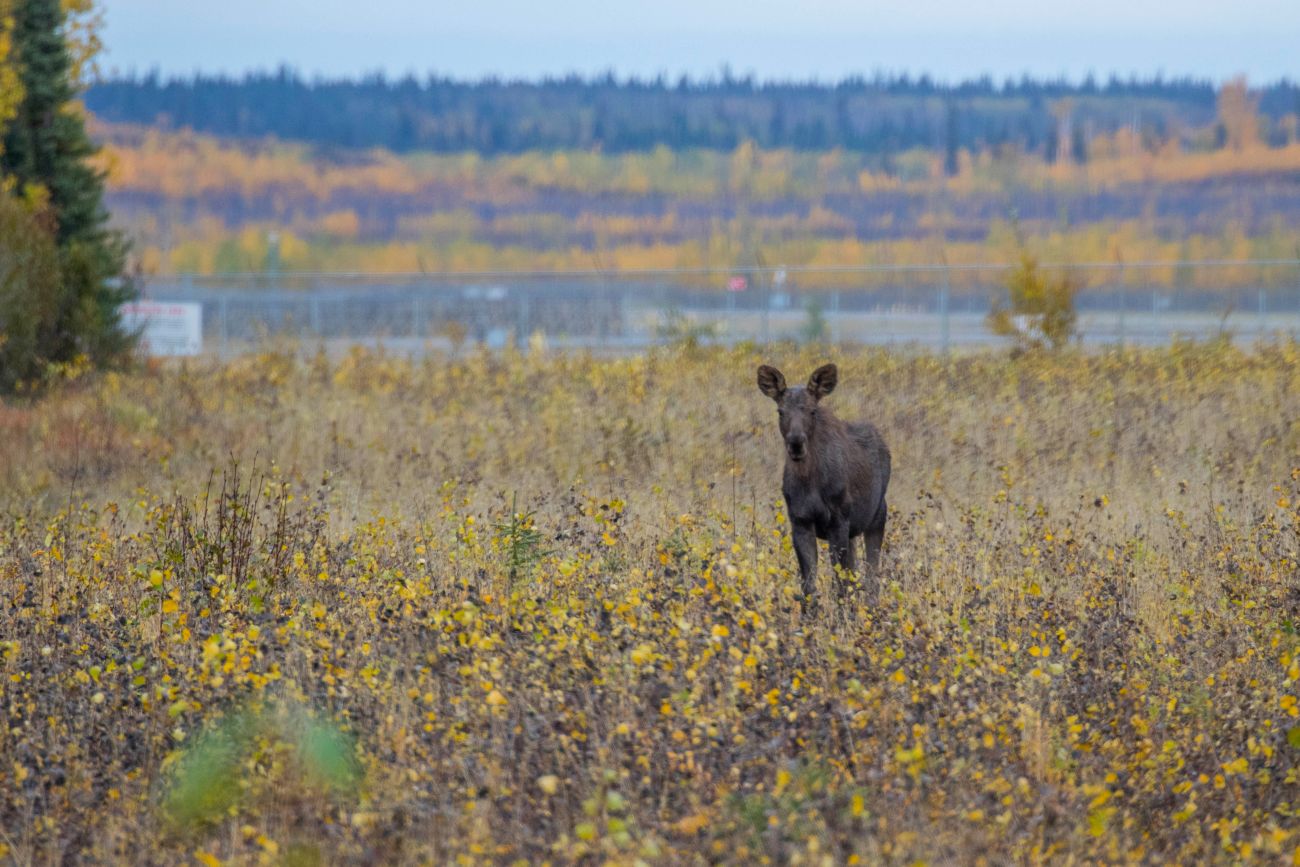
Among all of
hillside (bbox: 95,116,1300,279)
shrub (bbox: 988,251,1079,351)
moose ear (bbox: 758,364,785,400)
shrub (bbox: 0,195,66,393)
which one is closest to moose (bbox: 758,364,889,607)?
moose ear (bbox: 758,364,785,400)

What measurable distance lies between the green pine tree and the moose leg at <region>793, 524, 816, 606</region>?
59.6ft

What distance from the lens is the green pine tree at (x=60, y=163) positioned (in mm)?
25359

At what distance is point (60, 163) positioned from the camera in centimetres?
2736

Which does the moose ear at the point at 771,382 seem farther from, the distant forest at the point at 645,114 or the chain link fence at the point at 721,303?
the distant forest at the point at 645,114

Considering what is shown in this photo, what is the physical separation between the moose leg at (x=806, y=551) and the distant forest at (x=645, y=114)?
52430mm

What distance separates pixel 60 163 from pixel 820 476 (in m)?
21.9

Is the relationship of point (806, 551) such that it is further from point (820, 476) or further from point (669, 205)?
point (669, 205)

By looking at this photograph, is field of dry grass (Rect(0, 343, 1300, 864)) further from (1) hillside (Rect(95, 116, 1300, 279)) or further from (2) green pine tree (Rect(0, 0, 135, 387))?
(1) hillside (Rect(95, 116, 1300, 279))

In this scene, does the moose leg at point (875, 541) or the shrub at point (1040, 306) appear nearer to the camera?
the moose leg at point (875, 541)

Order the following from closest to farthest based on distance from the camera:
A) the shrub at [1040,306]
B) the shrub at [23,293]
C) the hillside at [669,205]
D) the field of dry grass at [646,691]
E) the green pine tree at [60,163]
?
the field of dry grass at [646,691], the shrub at [23,293], the green pine tree at [60,163], the shrub at [1040,306], the hillside at [669,205]

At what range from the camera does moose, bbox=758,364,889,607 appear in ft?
29.8

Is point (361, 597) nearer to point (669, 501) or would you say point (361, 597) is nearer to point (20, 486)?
point (669, 501)

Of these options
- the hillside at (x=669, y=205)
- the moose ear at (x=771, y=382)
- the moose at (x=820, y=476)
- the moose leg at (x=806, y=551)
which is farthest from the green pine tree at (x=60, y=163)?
the hillside at (x=669, y=205)

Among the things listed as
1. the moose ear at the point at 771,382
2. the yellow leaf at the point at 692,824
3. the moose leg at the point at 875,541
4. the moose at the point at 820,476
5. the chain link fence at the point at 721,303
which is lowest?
the chain link fence at the point at 721,303
